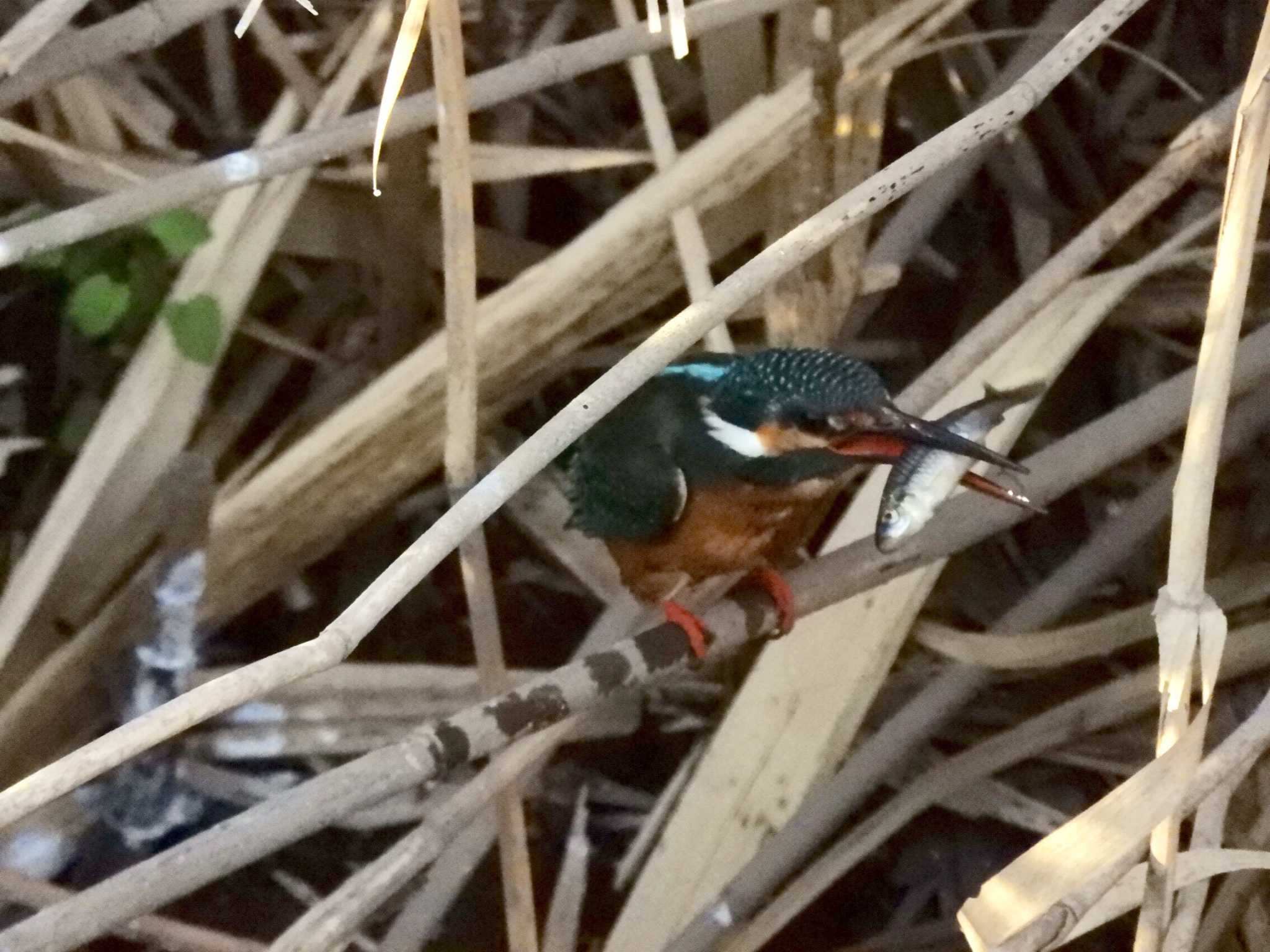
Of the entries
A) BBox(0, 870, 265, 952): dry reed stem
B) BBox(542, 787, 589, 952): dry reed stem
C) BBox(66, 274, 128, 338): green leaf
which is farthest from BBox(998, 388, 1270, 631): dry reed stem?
BBox(66, 274, 128, 338): green leaf

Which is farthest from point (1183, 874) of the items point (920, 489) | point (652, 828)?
point (652, 828)

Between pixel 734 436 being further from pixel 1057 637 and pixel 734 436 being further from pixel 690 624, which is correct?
pixel 1057 637

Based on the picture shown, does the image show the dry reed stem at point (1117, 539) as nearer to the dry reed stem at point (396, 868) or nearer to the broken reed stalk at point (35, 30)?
the dry reed stem at point (396, 868)


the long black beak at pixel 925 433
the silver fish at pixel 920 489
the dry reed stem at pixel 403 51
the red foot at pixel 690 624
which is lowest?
the red foot at pixel 690 624

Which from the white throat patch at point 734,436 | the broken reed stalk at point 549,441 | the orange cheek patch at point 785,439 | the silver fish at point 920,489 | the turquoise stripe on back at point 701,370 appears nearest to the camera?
the broken reed stalk at point 549,441

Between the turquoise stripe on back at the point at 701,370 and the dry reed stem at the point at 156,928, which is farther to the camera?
the turquoise stripe on back at the point at 701,370

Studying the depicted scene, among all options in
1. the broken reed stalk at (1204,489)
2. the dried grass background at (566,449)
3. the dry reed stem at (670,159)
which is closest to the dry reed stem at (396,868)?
the dried grass background at (566,449)
